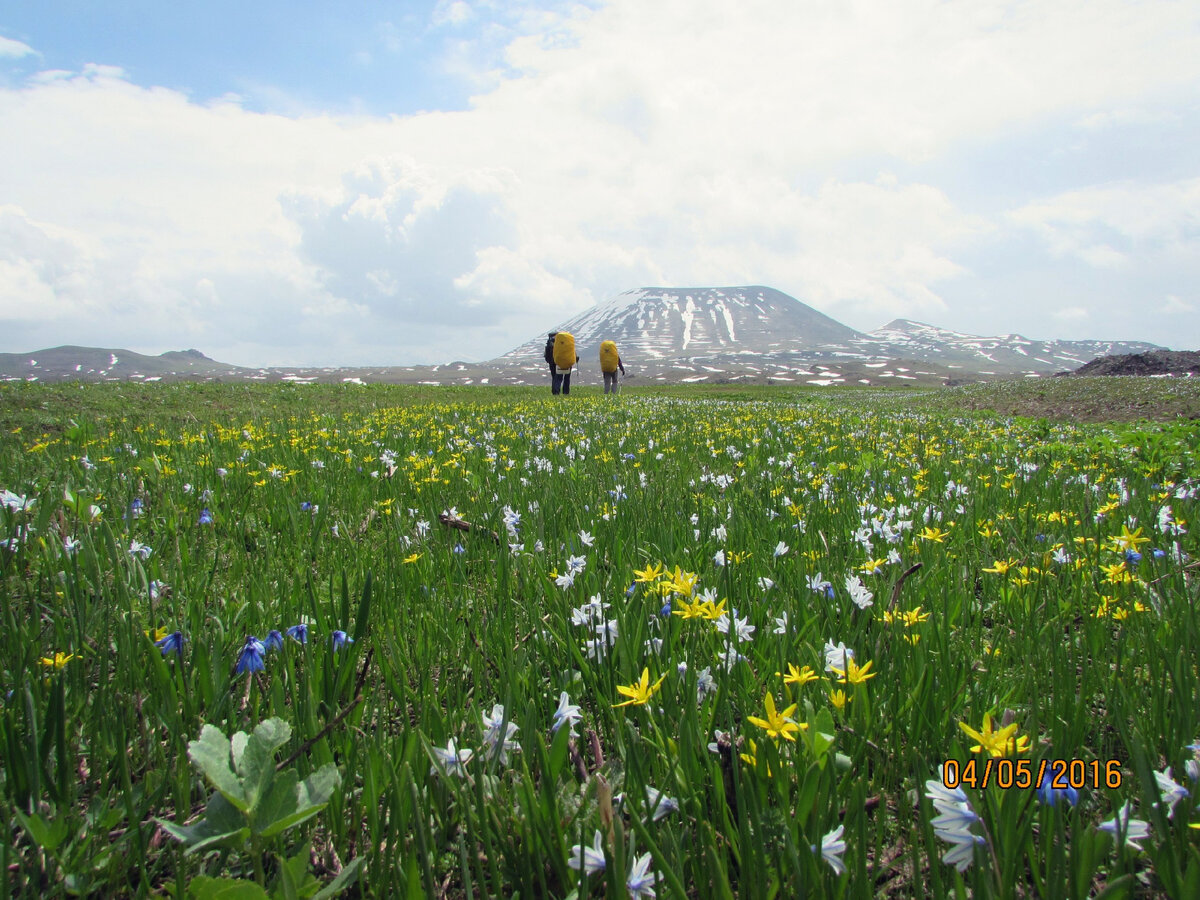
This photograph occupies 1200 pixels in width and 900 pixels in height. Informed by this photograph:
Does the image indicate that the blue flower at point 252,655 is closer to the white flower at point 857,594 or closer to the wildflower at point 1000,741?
the wildflower at point 1000,741

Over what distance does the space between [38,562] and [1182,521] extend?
Answer: 6.41 metres

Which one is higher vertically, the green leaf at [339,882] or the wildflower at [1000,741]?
the wildflower at [1000,741]

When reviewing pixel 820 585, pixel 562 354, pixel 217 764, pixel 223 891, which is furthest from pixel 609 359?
pixel 223 891

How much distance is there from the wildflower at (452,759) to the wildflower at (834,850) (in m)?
0.72

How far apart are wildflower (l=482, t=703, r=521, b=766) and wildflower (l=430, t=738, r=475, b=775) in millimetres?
53

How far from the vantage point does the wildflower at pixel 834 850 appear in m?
1.08

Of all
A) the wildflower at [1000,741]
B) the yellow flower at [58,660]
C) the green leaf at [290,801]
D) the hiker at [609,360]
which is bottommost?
the yellow flower at [58,660]

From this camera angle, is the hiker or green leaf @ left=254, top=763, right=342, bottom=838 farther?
the hiker

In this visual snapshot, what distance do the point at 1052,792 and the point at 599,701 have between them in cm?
108

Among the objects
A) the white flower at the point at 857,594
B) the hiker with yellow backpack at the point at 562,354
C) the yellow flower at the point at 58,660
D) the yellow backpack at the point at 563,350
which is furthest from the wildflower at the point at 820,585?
the yellow backpack at the point at 563,350

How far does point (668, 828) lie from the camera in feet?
3.98

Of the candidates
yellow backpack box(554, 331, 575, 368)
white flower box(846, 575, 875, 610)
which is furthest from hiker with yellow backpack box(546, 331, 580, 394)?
white flower box(846, 575, 875, 610)

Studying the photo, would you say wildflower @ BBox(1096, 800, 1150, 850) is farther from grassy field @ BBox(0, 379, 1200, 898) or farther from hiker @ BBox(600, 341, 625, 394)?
hiker @ BBox(600, 341, 625, 394)

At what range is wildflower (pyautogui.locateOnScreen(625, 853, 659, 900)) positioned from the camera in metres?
1.07
